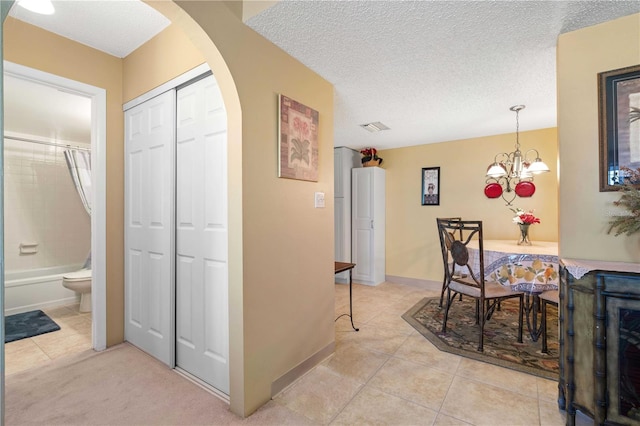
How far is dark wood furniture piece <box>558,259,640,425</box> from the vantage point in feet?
4.34

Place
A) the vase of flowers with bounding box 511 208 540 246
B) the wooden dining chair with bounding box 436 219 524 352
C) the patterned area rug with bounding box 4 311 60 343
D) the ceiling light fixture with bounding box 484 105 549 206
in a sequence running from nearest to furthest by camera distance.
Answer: the wooden dining chair with bounding box 436 219 524 352
the patterned area rug with bounding box 4 311 60 343
the vase of flowers with bounding box 511 208 540 246
the ceiling light fixture with bounding box 484 105 549 206

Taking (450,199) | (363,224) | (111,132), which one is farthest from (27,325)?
(450,199)

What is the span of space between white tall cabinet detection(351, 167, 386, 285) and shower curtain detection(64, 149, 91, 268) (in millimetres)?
4029

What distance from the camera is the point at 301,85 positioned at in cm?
218

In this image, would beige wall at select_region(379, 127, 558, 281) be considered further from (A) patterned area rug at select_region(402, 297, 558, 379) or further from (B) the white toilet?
(B) the white toilet

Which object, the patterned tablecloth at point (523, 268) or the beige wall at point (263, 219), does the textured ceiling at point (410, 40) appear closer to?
the beige wall at point (263, 219)

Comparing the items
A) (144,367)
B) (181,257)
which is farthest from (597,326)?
(144,367)

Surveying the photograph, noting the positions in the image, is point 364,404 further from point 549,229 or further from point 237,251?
point 549,229

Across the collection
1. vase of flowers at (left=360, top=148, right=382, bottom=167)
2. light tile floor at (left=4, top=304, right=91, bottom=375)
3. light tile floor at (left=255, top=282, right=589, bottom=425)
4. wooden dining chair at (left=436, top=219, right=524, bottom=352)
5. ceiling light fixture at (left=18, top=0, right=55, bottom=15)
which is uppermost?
ceiling light fixture at (left=18, top=0, right=55, bottom=15)

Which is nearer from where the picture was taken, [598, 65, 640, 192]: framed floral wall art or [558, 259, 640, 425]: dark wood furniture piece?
[558, 259, 640, 425]: dark wood furniture piece

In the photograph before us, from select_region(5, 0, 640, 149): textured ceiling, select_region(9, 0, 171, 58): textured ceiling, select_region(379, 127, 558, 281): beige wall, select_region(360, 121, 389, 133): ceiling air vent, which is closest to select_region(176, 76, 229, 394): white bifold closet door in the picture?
select_region(9, 0, 171, 58): textured ceiling

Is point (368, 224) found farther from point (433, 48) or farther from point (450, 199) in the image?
point (433, 48)

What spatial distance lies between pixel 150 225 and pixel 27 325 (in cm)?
207

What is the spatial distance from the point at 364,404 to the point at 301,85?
2.21 meters
